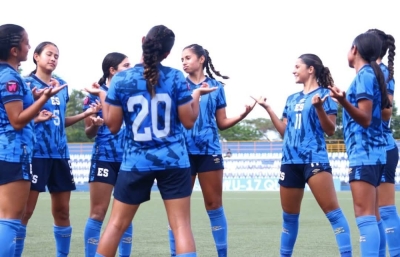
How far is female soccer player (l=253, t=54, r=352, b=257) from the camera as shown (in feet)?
24.9

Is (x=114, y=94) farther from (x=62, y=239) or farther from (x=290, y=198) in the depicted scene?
(x=290, y=198)

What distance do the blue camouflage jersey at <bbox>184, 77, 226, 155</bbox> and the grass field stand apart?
1646mm

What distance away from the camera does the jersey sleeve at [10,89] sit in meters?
5.88

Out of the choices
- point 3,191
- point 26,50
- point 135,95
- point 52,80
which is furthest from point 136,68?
point 52,80

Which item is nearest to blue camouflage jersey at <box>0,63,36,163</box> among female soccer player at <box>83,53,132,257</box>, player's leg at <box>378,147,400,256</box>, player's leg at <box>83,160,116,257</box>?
female soccer player at <box>83,53,132,257</box>

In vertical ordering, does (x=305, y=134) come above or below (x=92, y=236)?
above

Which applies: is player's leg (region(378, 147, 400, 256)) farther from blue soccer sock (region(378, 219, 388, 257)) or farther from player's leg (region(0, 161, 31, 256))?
player's leg (region(0, 161, 31, 256))

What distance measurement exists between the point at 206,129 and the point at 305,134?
3.79 feet

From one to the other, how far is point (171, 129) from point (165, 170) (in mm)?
324

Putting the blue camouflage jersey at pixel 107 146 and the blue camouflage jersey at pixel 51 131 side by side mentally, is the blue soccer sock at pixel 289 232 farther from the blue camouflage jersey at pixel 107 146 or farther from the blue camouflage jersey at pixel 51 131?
the blue camouflage jersey at pixel 51 131

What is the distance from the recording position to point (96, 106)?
758 cm

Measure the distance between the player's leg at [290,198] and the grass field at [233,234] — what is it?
1.26m

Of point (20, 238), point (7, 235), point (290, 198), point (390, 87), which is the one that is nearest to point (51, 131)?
point (20, 238)

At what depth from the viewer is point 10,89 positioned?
5.90 metres
